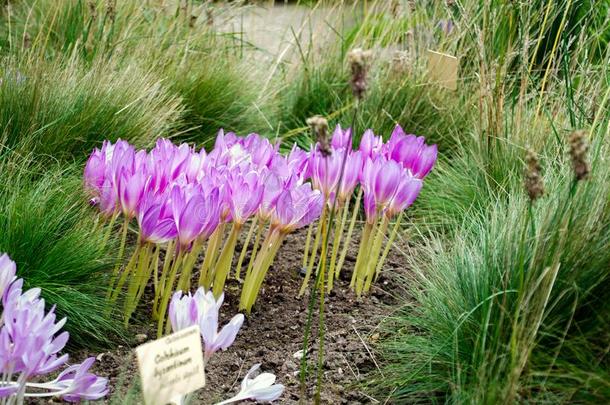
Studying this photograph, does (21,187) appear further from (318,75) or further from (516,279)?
(318,75)

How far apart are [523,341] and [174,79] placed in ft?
8.80

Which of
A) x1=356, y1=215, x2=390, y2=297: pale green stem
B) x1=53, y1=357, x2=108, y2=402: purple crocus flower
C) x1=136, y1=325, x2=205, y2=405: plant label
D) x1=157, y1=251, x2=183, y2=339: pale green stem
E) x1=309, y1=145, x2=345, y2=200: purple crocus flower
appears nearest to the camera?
x1=136, y1=325, x2=205, y2=405: plant label

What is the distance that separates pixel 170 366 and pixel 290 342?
945mm

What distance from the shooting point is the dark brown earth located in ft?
8.61

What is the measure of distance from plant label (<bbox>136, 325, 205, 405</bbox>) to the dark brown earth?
25cm

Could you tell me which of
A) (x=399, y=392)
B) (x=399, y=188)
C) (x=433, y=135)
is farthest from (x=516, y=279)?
(x=433, y=135)

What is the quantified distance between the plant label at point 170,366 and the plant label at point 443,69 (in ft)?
7.95

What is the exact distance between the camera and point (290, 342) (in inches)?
115

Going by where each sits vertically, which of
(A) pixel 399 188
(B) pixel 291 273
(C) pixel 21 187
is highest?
(A) pixel 399 188

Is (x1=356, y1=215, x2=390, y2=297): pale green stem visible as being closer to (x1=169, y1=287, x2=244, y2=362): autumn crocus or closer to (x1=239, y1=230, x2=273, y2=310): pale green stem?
(x1=239, y1=230, x2=273, y2=310): pale green stem

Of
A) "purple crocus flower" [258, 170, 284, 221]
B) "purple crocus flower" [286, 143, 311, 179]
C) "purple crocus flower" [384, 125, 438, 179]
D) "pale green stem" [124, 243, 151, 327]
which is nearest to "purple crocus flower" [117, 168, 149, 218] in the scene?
"pale green stem" [124, 243, 151, 327]

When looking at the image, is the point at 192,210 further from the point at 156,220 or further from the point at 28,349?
the point at 28,349

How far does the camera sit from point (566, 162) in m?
3.17

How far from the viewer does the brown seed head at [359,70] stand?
184cm
